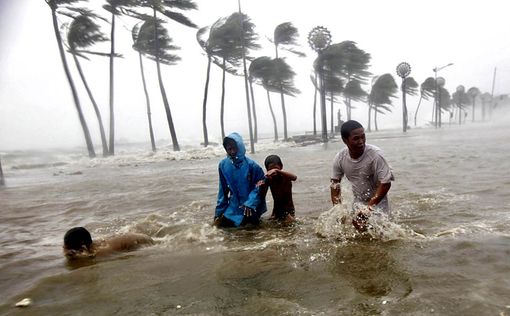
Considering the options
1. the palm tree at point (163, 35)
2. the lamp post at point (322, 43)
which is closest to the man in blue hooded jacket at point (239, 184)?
the palm tree at point (163, 35)

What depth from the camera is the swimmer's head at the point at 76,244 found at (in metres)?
4.07

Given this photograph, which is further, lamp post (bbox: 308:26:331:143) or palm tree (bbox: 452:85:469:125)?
palm tree (bbox: 452:85:469:125)

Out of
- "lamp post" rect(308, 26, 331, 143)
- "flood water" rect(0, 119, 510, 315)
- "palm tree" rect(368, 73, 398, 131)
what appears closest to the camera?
"flood water" rect(0, 119, 510, 315)

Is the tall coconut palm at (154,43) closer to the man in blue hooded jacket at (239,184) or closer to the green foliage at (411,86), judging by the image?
the man in blue hooded jacket at (239,184)

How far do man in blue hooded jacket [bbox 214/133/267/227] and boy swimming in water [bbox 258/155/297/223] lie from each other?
125 mm

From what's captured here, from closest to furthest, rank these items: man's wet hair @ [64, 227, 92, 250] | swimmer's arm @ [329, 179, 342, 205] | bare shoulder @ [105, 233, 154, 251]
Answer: man's wet hair @ [64, 227, 92, 250] → bare shoulder @ [105, 233, 154, 251] → swimmer's arm @ [329, 179, 342, 205]

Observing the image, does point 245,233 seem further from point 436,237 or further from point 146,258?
point 436,237

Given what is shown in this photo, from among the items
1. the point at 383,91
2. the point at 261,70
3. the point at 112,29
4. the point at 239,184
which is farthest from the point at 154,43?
the point at 383,91

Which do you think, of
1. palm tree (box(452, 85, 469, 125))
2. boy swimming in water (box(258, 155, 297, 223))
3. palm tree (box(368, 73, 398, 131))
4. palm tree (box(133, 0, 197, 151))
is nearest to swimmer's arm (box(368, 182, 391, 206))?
boy swimming in water (box(258, 155, 297, 223))

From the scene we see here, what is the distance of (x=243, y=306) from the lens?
262 cm

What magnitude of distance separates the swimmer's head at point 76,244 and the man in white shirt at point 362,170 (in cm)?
287

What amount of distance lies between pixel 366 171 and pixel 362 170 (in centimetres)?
4

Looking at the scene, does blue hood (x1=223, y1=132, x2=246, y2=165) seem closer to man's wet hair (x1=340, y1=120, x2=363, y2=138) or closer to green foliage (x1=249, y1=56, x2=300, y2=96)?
man's wet hair (x1=340, y1=120, x2=363, y2=138)

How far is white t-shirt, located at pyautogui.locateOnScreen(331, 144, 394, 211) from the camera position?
4.04 meters
